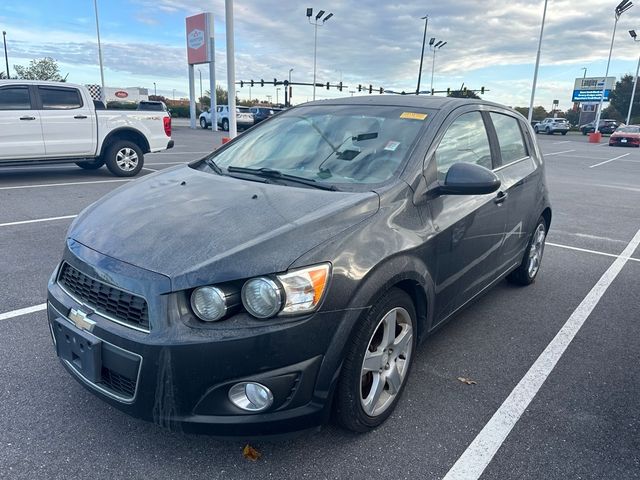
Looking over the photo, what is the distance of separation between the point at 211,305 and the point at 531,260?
142 inches

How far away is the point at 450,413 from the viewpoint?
2.71 metres

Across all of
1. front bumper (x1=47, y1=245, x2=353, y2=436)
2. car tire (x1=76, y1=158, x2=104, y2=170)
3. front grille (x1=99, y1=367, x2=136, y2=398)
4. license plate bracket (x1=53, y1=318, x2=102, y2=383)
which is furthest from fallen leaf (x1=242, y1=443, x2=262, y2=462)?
car tire (x1=76, y1=158, x2=104, y2=170)

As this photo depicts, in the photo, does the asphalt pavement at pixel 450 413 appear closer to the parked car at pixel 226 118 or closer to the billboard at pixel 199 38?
the parked car at pixel 226 118

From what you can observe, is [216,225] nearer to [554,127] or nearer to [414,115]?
[414,115]

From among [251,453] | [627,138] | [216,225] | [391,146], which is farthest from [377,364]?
[627,138]

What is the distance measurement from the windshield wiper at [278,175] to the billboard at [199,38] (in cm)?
2972

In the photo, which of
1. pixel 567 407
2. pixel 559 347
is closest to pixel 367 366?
pixel 567 407

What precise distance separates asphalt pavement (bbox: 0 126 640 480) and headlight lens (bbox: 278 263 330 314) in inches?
24.0

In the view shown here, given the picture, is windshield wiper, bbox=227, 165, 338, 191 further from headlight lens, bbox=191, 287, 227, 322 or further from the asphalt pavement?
the asphalt pavement

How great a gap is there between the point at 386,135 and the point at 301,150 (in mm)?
576

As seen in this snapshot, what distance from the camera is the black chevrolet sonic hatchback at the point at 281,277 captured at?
6.58 feet

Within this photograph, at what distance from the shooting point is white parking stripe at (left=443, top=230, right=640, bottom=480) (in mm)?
2314

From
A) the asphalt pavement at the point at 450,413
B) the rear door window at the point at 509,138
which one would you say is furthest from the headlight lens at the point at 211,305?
the rear door window at the point at 509,138

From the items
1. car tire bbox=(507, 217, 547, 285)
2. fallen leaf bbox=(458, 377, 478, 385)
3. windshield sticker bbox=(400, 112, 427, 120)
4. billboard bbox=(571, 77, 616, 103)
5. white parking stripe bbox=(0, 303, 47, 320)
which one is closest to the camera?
fallen leaf bbox=(458, 377, 478, 385)
